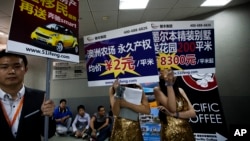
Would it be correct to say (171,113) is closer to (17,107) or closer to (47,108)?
(47,108)

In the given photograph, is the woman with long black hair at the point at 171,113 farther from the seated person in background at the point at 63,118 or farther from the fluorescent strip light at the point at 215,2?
the seated person in background at the point at 63,118

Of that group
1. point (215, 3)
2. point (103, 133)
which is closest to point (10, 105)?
point (103, 133)

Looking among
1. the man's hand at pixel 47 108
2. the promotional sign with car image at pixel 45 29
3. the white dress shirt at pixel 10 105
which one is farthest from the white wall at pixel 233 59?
the white dress shirt at pixel 10 105

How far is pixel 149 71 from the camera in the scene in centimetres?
186

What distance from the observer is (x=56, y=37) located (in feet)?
5.09

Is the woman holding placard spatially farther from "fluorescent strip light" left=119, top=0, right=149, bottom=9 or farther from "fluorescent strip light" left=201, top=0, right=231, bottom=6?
"fluorescent strip light" left=201, top=0, right=231, bottom=6

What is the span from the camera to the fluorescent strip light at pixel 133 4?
16.1 ft

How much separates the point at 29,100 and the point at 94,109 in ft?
20.1

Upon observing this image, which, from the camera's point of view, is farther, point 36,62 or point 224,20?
point 36,62

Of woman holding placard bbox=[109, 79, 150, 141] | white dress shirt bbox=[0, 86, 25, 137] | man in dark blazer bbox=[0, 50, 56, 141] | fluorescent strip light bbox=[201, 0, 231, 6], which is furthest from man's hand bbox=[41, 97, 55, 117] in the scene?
fluorescent strip light bbox=[201, 0, 231, 6]

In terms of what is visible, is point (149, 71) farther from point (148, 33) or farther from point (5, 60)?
point (5, 60)

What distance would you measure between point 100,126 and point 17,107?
4910 millimetres

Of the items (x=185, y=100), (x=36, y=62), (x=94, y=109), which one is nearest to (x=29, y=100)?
(x=185, y=100)

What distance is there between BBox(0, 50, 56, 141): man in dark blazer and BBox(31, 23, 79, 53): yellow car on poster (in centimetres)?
18
